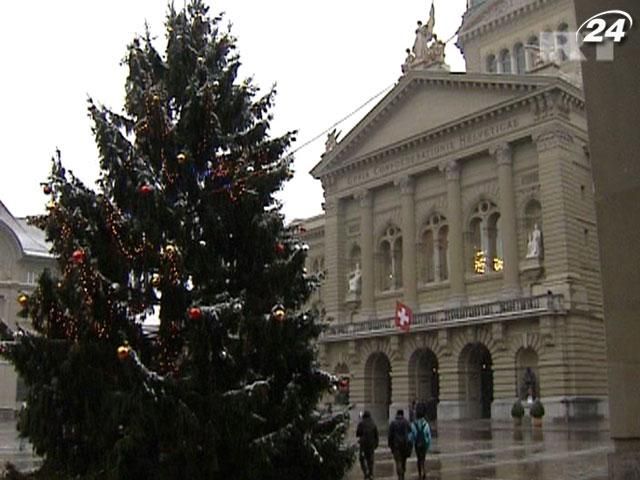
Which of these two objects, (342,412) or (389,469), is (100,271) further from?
(389,469)

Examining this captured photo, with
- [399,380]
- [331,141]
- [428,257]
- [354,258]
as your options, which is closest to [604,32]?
[399,380]

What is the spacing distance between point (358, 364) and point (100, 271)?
43039 millimetres

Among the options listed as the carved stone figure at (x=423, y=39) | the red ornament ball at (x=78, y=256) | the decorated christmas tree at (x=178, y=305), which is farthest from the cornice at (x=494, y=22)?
the red ornament ball at (x=78, y=256)

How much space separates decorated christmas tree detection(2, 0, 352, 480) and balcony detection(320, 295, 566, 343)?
2812cm

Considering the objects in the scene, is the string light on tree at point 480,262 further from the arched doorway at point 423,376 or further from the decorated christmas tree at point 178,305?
the decorated christmas tree at point 178,305

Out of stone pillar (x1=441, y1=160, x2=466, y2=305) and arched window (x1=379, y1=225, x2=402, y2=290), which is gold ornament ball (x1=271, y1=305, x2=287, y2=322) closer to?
stone pillar (x1=441, y1=160, x2=466, y2=305)

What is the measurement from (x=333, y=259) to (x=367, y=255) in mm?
3413

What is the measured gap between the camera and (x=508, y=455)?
21.6m

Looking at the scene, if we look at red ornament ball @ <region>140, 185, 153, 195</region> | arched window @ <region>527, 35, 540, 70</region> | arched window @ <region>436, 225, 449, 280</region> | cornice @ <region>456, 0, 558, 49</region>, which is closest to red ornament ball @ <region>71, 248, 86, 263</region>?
red ornament ball @ <region>140, 185, 153, 195</region>

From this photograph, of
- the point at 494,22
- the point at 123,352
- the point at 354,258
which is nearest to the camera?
the point at 123,352

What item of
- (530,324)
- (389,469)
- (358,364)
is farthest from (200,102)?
(358,364)

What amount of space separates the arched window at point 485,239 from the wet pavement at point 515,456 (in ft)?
44.0

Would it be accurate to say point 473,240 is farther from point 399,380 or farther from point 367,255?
point 399,380

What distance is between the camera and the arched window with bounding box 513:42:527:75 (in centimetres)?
5750
